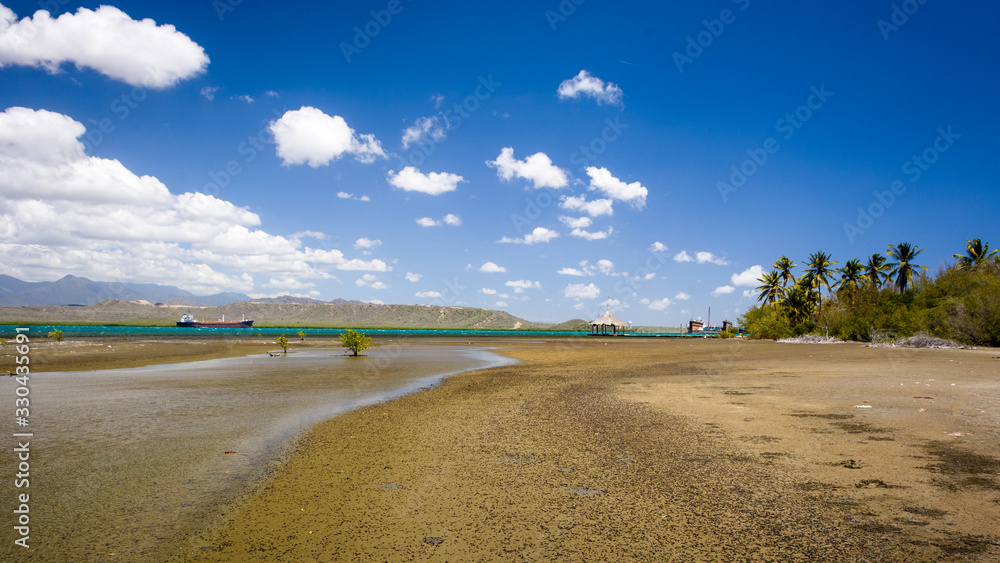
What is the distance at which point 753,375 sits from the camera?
17656 mm

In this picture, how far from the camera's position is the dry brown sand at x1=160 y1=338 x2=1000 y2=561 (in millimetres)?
4117

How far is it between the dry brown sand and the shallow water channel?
2.09 ft

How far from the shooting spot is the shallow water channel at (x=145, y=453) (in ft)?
14.5

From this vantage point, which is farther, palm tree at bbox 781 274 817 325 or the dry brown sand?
palm tree at bbox 781 274 817 325

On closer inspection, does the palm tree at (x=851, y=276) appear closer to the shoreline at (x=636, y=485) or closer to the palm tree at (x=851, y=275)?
the palm tree at (x=851, y=275)

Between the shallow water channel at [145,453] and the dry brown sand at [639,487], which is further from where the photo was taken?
the shallow water channel at [145,453]

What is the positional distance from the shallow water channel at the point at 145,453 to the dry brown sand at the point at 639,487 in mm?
637

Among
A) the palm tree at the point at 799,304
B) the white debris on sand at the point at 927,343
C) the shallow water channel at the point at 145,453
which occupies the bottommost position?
the shallow water channel at the point at 145,453

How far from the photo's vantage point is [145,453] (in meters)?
7.20

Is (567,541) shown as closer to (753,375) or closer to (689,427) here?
(689,427)

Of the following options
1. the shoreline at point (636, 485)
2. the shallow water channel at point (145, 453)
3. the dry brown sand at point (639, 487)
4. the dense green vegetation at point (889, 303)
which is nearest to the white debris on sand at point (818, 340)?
the dense green vegetation at point (889, 303)

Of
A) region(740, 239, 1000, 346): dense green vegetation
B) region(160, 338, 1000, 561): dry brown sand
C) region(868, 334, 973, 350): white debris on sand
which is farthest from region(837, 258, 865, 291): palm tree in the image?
region(160, 338, 1000, 561): dry brown sand

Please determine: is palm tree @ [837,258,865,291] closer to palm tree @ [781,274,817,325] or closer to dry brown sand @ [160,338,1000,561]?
palm tree @ [781,274,817,325]

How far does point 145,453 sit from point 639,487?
7.39 m
